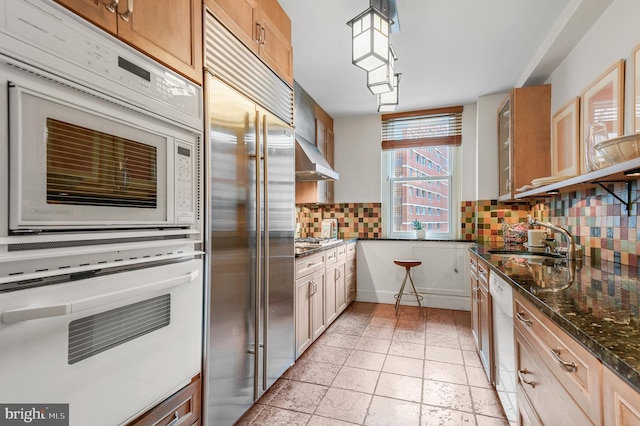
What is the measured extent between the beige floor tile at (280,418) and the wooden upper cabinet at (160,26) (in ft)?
5.97

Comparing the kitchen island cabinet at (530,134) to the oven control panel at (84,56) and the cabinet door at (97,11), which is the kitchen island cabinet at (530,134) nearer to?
the oven control panel at (84,56)

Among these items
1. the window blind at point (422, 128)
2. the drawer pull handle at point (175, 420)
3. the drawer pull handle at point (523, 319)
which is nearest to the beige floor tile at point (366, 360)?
the drawer pull handle at point (523, 319)

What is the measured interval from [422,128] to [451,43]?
1.73 m

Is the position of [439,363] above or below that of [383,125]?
below

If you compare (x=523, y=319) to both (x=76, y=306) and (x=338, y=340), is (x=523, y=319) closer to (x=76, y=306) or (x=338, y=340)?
(x=76, y=306)

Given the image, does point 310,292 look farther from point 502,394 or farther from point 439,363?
point 502,394

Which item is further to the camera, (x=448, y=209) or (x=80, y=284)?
(x=448, y=209)

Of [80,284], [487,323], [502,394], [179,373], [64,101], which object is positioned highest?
[64,101]

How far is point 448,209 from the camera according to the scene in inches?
170

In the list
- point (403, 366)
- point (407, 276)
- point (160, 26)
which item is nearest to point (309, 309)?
point (403, 366)

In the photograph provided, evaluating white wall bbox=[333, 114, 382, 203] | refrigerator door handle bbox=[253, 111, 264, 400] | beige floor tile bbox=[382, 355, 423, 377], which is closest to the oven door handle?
refrigerator door handle bbox=[253, 111, 264, 400]

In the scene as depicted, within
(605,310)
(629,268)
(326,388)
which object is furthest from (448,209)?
(605,310)

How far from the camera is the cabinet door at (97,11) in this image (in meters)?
0.91

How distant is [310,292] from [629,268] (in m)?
2.05
